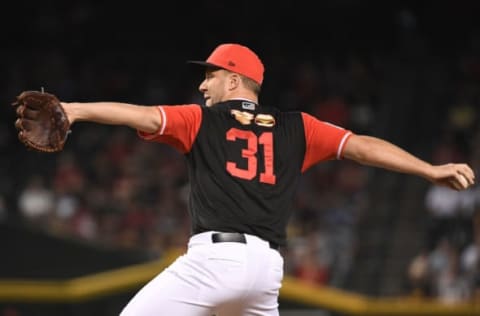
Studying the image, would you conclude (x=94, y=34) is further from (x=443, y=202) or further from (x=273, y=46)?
(x=443, y=202)

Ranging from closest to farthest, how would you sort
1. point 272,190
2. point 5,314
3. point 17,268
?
point 272,190, point 5,314, point 17,268

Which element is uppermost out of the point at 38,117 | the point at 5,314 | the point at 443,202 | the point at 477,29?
the point at 477,29

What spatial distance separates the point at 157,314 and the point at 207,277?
257 millimetres

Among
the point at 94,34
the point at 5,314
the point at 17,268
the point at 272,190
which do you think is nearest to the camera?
the point at 272,190

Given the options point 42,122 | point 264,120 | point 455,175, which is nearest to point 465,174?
point 455,175

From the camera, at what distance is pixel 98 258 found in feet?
35.4

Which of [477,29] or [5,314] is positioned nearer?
[5,314]

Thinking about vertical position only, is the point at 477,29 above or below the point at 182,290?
above

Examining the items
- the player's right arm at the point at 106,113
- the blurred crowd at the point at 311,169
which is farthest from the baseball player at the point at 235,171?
the blurred crowd at the point at 311,169

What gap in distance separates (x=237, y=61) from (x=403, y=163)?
0.87m

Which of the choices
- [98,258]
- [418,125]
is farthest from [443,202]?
[98,258]

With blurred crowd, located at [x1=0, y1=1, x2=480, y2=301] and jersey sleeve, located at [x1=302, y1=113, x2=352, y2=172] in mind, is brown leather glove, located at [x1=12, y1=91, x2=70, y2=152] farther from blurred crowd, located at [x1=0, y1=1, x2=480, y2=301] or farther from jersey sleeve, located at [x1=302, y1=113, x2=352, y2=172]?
blurred crowd, located at [x1=0, y1=1, x2=480, y2=301]

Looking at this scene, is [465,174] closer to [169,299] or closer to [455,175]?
[455,175]

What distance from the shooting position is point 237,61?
4922 millimetres
